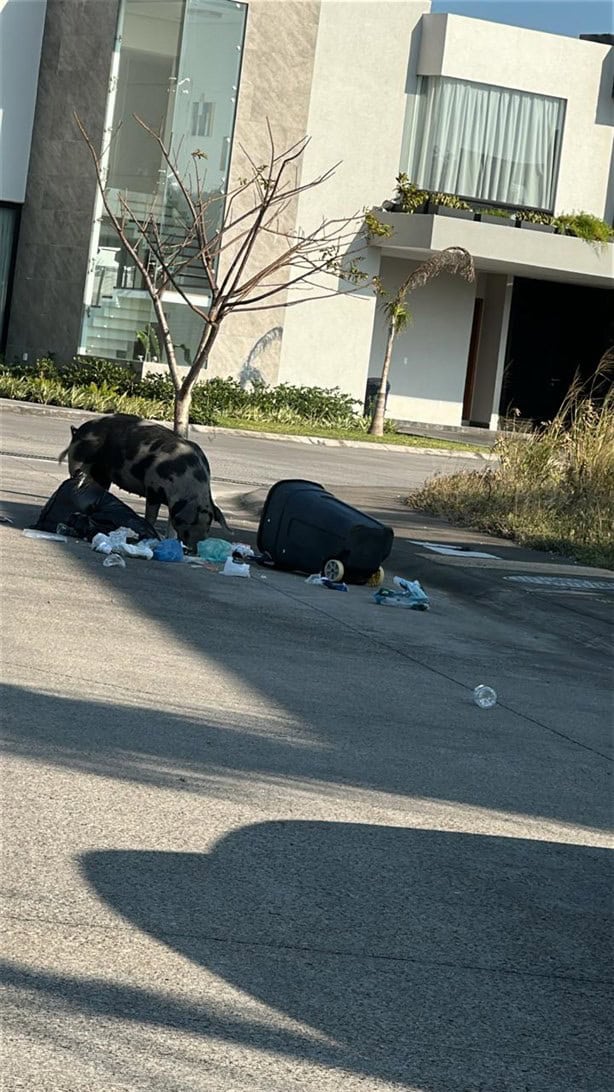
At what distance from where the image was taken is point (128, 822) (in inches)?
221

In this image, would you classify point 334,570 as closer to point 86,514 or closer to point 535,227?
point 86,514

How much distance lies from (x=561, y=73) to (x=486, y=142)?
244 centimetres

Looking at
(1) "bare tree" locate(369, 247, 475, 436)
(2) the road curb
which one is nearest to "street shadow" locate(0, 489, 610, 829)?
(2) the road curb

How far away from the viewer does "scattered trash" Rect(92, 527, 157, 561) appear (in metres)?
12.0

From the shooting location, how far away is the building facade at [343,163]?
1195 inches

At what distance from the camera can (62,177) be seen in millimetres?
30969

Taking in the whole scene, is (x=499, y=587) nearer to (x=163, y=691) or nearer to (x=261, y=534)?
(x=261, y=534)

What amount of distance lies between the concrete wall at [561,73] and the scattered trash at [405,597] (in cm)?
2515

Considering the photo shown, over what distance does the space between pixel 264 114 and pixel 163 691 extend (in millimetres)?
25581

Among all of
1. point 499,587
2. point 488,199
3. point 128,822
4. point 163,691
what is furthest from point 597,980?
point 488,199

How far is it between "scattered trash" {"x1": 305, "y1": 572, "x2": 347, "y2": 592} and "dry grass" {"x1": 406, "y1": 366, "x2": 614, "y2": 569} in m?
3.70

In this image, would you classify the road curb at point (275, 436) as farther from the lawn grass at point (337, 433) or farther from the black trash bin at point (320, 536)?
the black trash bin at point (320, 536)

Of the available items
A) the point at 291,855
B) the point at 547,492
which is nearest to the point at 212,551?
the point at 547,492

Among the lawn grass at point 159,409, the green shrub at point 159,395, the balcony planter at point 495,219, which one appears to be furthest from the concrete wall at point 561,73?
the lawn grass at point 159,409
